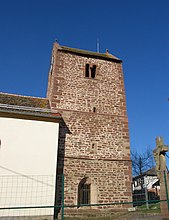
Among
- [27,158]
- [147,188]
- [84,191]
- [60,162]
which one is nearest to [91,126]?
[60,162]

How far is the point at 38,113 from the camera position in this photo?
13125mm

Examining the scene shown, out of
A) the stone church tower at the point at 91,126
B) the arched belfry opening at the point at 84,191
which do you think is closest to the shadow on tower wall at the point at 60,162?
the stone church tower at the point at 91,126

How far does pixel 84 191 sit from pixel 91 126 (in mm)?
4141

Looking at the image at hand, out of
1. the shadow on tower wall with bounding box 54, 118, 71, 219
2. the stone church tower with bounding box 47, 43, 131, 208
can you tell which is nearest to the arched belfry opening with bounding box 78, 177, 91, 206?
the stone church tower with bounding box 47, 43, 131, 208

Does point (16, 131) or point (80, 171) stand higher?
point (16, 131)

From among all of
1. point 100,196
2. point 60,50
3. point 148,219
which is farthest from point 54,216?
point 60,50

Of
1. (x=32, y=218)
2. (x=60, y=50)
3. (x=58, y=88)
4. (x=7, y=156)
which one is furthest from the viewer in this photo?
(x=60, y=50)

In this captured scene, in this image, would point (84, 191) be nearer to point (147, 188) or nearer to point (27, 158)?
point (27, 158)

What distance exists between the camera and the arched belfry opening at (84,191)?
43.9 ft

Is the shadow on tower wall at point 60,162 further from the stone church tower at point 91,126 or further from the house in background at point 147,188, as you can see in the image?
the house in background at point 147,188

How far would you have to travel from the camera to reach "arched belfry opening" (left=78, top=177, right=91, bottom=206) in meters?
13.4

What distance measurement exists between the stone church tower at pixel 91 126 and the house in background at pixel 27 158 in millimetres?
1230

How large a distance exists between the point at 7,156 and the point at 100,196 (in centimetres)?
587

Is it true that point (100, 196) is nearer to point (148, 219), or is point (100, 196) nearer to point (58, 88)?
point (148, 219)
